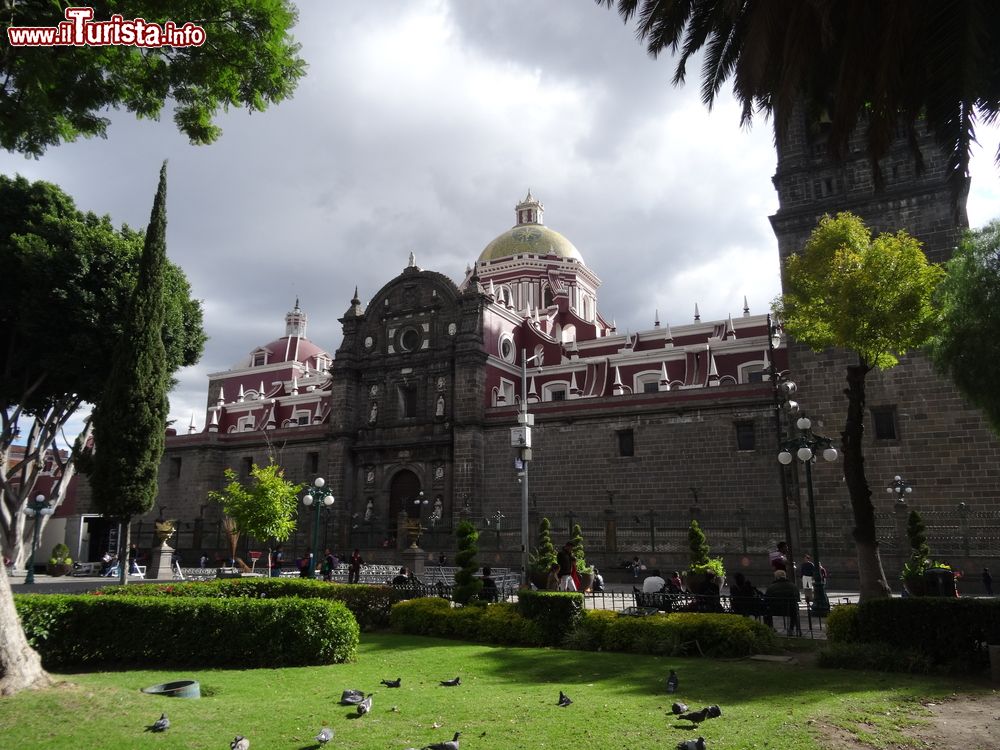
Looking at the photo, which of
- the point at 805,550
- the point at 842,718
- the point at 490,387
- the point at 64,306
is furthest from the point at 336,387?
the point at 842,718

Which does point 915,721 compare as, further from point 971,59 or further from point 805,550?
point 805,550

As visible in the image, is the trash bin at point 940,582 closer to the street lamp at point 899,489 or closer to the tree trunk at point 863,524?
the tree trunk at point 863,524

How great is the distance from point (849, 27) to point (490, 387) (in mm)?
30690

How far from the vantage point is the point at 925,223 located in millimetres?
24688

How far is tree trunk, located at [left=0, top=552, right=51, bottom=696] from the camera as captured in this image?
23.0 feet

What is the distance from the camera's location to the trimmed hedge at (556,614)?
488 inches

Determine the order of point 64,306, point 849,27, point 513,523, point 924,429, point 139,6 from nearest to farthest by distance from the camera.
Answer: point 849,27
point 139,6
point 64,306
point 924,429
point 513,523

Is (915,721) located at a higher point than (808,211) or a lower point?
lower

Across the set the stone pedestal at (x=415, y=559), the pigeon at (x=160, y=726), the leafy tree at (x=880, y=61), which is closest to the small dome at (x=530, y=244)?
the stone pedestal at (x=415, y=559)

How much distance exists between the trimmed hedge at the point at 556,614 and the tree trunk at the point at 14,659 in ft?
25.3

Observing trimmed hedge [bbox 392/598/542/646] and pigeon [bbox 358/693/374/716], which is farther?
trimmed hedge [bbox 392/598/542/646]

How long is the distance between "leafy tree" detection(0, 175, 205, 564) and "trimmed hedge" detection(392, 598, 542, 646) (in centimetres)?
1324

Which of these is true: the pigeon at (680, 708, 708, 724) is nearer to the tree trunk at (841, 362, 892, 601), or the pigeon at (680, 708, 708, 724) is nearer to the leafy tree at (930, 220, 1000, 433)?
the tree trunk at (841, 362, 892, 601)

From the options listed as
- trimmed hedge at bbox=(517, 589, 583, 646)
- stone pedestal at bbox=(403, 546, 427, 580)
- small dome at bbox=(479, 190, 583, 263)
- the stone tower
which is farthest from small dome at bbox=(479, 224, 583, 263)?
trimmed hedge at bbox=(517, 589, 583, 646)
